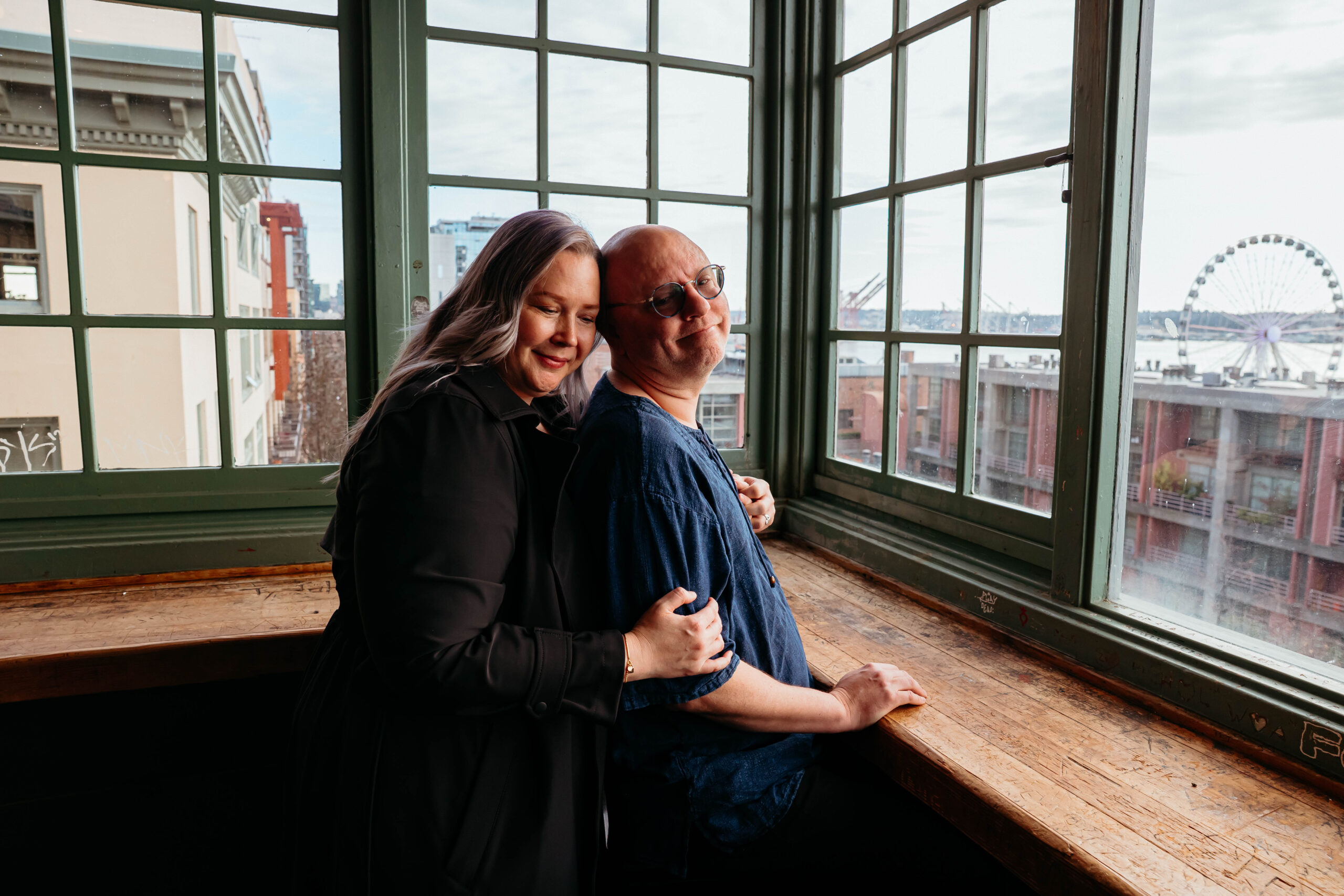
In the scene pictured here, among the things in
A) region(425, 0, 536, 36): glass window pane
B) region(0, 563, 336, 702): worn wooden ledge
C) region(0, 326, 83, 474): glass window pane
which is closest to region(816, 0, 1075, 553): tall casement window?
region(425, 0, 536, 36): glass window pane

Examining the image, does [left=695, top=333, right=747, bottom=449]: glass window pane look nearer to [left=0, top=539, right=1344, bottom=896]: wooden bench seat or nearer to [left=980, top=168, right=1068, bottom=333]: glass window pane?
[left=0, top=539, right=1344, bottom=896]: wooden bench seat

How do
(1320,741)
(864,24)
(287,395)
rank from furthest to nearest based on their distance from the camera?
1. (864,24)
2. (287,395)
3. (1320,741)

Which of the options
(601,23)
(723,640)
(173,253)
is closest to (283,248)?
(173,253)

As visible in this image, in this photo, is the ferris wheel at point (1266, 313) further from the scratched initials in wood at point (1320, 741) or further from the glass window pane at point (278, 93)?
the glass window pane at point (278, 93)

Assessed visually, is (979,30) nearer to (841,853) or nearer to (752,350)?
(752,350)

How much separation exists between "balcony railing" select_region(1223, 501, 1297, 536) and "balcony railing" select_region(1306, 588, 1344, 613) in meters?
0.10

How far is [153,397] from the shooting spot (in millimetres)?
2199

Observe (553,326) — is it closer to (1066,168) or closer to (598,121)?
(1066,168)

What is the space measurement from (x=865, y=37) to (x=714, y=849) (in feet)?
7.06

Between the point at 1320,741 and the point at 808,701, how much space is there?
76 centimetres

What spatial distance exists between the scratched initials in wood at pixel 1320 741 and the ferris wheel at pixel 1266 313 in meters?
0.54

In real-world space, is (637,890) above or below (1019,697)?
below

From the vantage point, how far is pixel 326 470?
2.35 m

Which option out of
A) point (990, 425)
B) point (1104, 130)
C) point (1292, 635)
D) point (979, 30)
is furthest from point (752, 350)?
point (1292, 635)
